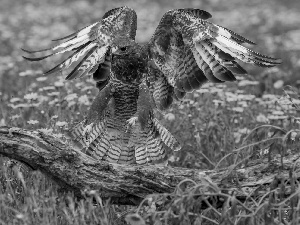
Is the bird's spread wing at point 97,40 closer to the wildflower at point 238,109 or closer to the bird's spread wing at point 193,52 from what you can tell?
the bird's spread wing at point 193,52

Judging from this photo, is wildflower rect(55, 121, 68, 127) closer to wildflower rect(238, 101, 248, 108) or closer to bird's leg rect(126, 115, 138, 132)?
bird's leg rect(126, 115, 138, 132)

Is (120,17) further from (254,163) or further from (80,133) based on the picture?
(254,163)

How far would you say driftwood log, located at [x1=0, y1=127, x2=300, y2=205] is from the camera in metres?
4.27

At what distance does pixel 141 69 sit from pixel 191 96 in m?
1.47

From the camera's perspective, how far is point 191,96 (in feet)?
22.8

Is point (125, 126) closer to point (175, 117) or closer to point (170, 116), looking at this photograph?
point (170, 116)

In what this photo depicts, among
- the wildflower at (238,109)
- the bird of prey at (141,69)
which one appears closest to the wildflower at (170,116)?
the bird of prey at (141,69)

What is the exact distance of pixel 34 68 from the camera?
30.2ft

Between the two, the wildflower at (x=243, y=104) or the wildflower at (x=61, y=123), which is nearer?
Result: the wildflower at (x=61, y=123)

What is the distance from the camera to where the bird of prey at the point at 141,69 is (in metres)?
5.30

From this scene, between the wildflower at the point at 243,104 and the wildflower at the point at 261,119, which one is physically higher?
the wildflower at the point at 243,104

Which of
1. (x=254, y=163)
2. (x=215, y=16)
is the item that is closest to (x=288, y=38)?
(x=215, y=16)

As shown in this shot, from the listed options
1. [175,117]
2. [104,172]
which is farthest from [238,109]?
[104,172]

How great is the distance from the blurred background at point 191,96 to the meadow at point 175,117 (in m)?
0.01
